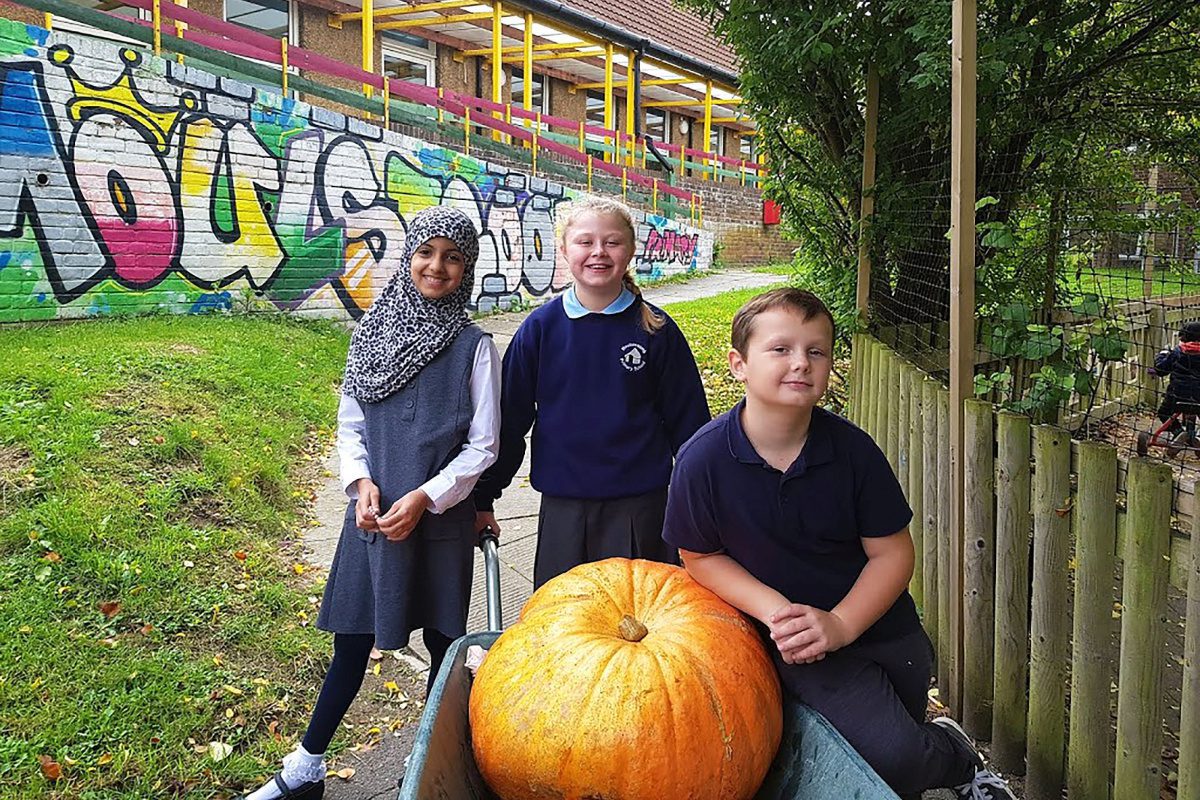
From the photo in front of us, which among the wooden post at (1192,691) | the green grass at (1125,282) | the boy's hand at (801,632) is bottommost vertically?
the wooden post at (1192,691)

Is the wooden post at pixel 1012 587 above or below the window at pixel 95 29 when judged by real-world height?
below

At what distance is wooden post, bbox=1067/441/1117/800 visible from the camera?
2.51 meters

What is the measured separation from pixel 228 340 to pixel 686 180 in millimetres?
18628

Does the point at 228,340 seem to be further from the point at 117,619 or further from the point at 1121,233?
the point at 1121,233

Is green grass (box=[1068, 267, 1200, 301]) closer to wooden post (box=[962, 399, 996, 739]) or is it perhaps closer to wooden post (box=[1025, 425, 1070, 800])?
wooden post (box=[962, 399, 996, 739])

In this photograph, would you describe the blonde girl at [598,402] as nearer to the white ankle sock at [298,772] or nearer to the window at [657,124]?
the white ankle sock at [298,772]

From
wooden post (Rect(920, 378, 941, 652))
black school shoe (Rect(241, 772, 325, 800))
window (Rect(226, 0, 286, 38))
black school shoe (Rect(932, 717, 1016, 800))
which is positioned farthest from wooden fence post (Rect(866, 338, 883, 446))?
window (Rect(226, 0, 286, 38))

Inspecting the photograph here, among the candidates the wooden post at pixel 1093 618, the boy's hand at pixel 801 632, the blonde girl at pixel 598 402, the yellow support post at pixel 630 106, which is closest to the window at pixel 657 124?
the yellow support post at pixel 630 106

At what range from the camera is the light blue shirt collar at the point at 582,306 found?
2836mm

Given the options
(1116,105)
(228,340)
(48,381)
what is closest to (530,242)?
(228,340)

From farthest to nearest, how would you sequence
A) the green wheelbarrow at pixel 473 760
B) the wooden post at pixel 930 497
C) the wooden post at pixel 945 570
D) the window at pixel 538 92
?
the window at pixel 538 92, the wooden post at pixel 930 497, the wooden post at pixel 945 570, the green wheelbarrow at pixel 473 760

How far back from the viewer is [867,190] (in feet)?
16.8

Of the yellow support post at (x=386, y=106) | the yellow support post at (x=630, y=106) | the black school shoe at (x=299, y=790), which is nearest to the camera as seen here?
the black school shoe at (x=299, y=790)

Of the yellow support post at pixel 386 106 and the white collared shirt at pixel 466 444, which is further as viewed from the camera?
the yellow support post at pixel 386 106
